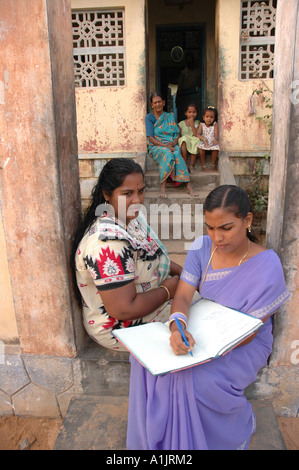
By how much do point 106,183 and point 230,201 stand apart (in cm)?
75

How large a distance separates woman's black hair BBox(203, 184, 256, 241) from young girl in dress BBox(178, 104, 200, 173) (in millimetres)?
4557

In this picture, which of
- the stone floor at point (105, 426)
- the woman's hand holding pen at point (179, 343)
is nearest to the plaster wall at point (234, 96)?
the stone floor at point (105, 426)

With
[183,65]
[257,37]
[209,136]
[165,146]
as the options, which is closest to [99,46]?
[165,146]

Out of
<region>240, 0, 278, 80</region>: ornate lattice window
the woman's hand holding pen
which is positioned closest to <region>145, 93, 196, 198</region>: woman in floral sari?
<region>240, 0, 278, 80</region>: ornate lattice window

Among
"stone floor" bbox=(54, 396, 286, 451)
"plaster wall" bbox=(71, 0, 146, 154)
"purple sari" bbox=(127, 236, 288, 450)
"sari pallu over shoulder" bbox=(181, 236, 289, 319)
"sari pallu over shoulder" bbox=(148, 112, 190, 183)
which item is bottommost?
"stone floor" bbox=(54, 396, 286, 451)

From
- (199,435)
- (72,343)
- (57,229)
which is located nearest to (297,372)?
(199,435)

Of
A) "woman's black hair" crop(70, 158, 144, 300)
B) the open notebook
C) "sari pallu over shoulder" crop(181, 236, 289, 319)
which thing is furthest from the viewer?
"woman's black hair" crop(70, 158, 144, 300)

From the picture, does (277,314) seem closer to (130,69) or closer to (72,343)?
(72,343)

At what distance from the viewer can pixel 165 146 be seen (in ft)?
20.1

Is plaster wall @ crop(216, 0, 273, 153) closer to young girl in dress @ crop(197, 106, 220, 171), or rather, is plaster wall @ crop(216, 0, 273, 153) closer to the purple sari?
young girl in dress @ crop(197, 106, 220, 171)

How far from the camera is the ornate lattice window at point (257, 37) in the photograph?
5.89 meters

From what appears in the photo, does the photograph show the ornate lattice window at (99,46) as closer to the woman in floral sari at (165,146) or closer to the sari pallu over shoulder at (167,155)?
the woman in floral sari at (165,146)

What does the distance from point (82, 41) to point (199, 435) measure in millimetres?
6697

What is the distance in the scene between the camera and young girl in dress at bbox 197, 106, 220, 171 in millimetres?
6234
